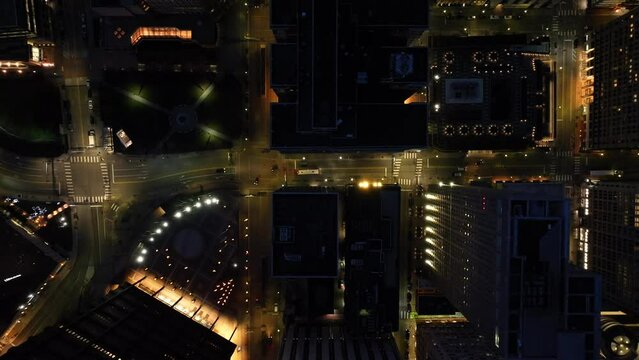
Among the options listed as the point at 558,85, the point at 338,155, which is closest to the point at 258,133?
the point at 338,155

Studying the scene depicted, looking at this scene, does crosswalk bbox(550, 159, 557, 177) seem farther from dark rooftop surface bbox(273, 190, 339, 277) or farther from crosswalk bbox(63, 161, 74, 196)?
crosswalk bbox(63, 161, 74, 196)

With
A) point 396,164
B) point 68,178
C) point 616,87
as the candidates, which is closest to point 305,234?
point 396,164

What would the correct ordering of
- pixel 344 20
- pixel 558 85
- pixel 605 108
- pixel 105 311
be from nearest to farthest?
pixel 344 20, pixel 105 311, pixel 605 108, pixel 558 85

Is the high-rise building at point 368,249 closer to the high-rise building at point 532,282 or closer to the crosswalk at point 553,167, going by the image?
the high-rise building at point 532,282

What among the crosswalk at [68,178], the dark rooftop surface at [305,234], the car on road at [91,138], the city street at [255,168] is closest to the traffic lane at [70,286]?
the city street at [255,168]

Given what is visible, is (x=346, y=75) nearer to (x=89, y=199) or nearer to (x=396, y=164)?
(x=396, y=164)

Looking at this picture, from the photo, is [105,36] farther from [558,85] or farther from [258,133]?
[558,85]
